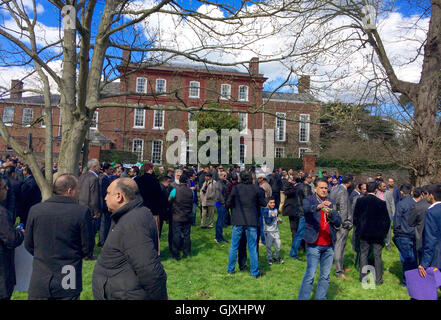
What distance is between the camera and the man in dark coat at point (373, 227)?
628 cm

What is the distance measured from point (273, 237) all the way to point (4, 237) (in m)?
5.27

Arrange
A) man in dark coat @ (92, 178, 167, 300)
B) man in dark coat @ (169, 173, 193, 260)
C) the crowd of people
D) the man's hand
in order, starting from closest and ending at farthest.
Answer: man in dark coat @ (92, 178, 167, 300) < the crowd of people < the man's hand < man in dark coat @ (169, 173, 193, 260)

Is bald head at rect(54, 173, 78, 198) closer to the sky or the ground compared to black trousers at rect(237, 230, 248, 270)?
closer to the sky

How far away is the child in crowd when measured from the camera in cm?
722

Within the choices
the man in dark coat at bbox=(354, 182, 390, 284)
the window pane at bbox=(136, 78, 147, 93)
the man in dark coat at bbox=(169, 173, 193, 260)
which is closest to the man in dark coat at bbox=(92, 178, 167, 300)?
the man in dark coat at bbox=(169, 173, 193, 260)

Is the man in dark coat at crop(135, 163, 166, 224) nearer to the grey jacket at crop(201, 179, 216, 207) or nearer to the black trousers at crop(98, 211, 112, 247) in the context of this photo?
the black trousers at crop(98, 211, 112, 247)

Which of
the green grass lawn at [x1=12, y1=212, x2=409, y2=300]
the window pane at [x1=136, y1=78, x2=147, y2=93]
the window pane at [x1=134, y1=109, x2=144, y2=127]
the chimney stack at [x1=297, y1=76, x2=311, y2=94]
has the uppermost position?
the window pane at [x1=136, y1=78, x2=147, y2=93]

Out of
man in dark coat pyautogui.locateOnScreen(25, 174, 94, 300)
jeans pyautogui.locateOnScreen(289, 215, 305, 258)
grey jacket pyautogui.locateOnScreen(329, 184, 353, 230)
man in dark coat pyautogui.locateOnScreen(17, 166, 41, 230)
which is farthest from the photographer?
jeans pyautogui.locateOnScreen(289, 215, 305, 258)

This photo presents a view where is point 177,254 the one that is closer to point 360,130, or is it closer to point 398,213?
point 398,213

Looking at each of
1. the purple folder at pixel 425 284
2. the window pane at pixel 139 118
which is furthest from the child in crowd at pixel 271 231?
the window pane at pixel 139 118

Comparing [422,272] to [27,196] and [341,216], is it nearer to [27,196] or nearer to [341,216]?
[341,216]

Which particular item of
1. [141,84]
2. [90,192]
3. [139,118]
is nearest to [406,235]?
[90,192]

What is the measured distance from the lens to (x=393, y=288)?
6.27 m

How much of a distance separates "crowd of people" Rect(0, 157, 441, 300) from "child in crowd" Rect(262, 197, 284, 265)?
0.02m
